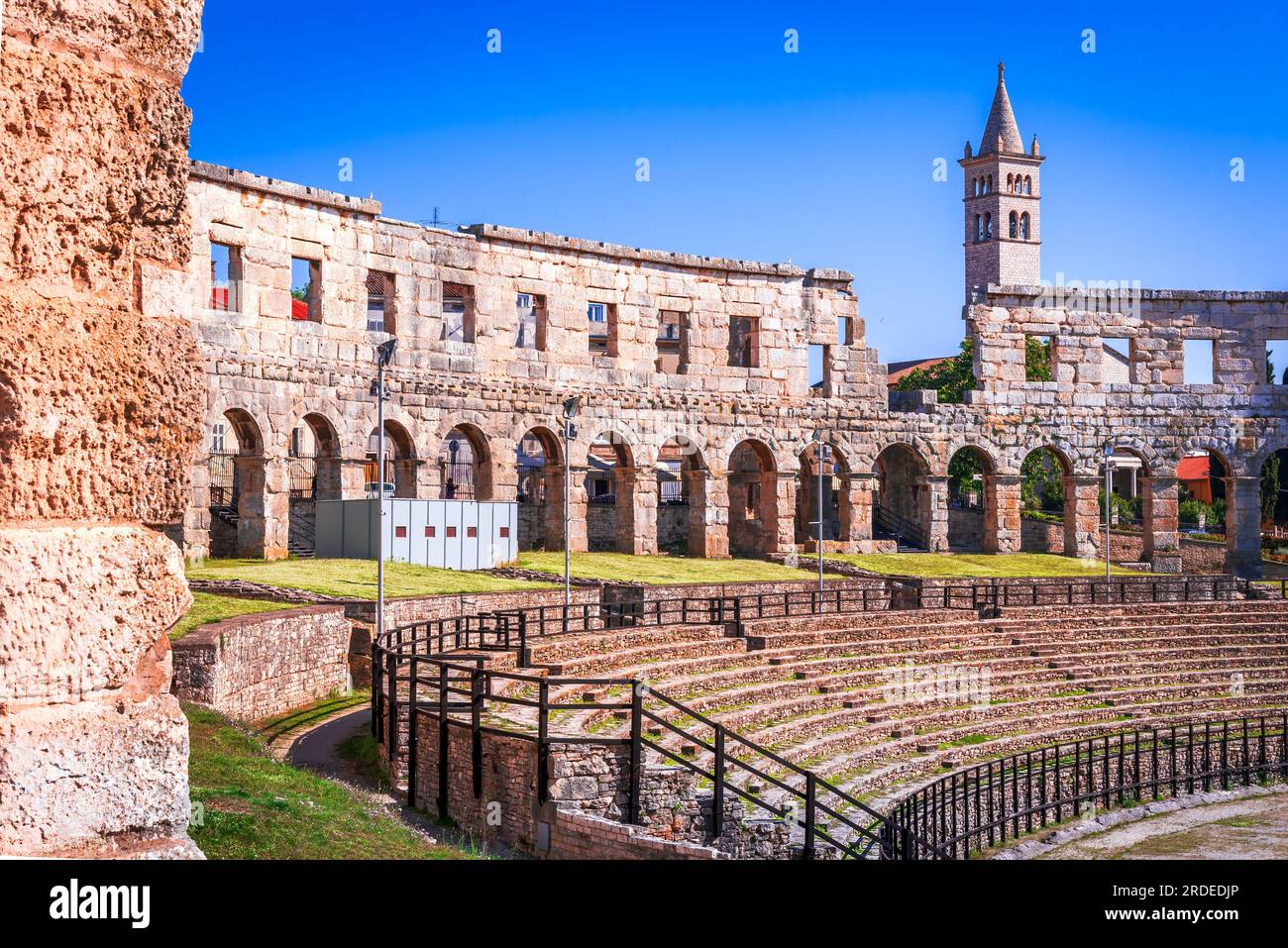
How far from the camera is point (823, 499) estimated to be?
49.7 meters

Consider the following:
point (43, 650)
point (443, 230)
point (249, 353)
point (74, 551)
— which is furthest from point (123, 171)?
point (443, 230)

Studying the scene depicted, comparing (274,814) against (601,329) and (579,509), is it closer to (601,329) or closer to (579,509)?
(579,509)

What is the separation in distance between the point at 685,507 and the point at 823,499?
4.79 meters

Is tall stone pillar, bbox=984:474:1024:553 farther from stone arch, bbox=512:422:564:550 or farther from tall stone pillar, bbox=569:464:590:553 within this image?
stone arch, bbox=512:422:564:550

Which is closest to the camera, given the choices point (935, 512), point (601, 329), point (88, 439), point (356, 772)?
point (88, 439)

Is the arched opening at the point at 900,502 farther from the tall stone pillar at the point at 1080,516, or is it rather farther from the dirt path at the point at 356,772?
the dirt path at the point at 356,772

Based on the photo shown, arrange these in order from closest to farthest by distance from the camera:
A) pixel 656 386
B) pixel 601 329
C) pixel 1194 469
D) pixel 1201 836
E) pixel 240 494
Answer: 1. pixel 1201 836
2. pixel 240 494
3. pixel 656 386
4. pixel 601 329
5. pixel 1194 469

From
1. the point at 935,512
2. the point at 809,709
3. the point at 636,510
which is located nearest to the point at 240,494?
the point at 636,510

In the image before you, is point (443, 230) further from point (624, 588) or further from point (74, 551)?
point (74, 551)

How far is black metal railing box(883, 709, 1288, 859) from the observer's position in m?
16.1

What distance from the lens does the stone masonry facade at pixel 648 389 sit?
114 ft

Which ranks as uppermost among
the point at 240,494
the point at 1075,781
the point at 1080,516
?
the point at 240,494

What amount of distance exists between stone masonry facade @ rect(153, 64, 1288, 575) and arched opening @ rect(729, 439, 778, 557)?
0.09 metres
